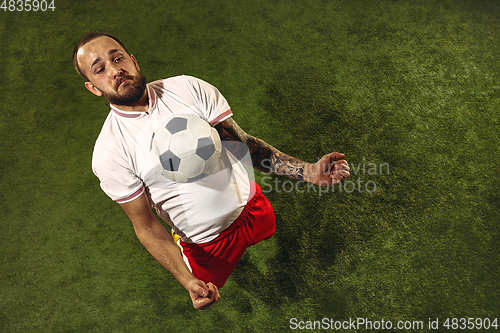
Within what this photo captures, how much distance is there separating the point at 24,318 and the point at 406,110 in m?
3.33

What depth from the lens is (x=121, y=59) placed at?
1.33 metres

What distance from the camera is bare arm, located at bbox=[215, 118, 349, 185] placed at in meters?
1.54

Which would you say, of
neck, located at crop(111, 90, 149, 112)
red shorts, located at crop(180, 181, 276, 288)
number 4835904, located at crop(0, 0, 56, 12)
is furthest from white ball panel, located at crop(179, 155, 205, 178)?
number 4835904, located at crop(0, 0, 56, 12)

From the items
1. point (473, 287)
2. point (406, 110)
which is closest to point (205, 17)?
point (406, 110)

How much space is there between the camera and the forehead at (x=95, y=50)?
4.28ft

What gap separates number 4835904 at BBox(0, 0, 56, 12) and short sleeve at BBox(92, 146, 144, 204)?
230 centimetres

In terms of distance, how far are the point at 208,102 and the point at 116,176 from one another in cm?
55

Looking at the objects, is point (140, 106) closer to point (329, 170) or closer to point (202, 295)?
point (202, 295)

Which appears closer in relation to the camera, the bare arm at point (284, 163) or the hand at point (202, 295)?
the hand at point (202, 295)

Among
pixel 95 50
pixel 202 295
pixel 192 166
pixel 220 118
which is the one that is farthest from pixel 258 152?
pixel 95 50

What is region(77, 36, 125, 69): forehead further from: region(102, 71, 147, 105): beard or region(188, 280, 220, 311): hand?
region(188, 280, 220, 311): hand

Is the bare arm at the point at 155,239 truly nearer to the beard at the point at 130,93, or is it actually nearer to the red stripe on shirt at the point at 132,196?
the red stripe on shirt at the point at 132,196

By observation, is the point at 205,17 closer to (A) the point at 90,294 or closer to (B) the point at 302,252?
(B) the point at 302,252

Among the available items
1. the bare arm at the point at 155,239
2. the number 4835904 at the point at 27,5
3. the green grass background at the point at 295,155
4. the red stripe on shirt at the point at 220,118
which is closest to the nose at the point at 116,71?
the red stripe on shirt at the point at 220,118
